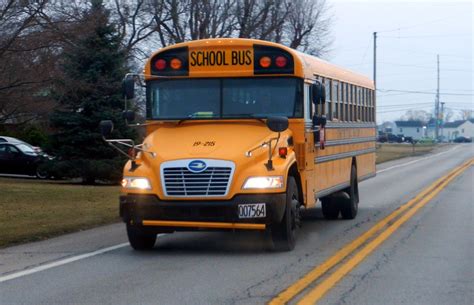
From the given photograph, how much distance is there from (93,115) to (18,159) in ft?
16.6

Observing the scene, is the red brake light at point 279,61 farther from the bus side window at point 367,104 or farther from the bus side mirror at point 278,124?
the bus side window at point 367,104

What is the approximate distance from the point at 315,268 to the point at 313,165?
127 inches

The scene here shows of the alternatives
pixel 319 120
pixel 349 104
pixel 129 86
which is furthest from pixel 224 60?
pixel 349 104

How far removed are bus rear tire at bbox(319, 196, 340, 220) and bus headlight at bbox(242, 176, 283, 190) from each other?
5.85 meters

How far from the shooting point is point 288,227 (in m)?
12.3

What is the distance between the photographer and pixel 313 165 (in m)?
14.0

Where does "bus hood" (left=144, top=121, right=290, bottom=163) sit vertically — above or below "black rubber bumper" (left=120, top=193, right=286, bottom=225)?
above

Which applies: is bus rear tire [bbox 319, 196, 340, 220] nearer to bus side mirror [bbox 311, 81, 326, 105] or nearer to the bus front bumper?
bus side mirror [bbox 311, 81, 326, 105]

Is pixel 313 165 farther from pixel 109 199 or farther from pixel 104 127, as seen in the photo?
pixel 109 199

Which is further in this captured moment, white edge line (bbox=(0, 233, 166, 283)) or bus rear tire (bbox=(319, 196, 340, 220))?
bus rear tire (bbox=(319, 196, 340, 220))

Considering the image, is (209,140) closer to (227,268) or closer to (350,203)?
(227,268)

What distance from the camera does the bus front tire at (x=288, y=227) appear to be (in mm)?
12219

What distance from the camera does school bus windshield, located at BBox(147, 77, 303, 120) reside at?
13086 millimetres

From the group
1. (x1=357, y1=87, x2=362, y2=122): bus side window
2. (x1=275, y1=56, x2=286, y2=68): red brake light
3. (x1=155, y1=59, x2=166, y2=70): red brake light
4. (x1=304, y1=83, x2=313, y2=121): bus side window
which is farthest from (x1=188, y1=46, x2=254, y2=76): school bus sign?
(x1=357, y1=87, x2=362, y2=122): bus side window
